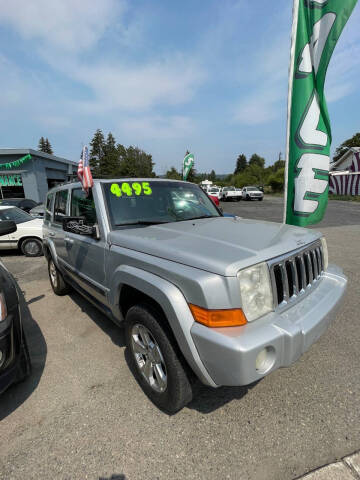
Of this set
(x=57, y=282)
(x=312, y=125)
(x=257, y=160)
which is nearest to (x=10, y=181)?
(x=57, y=282)

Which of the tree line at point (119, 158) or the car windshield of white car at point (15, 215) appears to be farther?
the tree line at point (119, 158)

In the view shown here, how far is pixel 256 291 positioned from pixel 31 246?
23.5 feet

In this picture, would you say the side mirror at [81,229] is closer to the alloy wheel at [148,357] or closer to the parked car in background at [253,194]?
the alloy wheel at [148,357]

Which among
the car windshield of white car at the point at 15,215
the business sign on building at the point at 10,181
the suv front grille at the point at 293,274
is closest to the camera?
the suv front grille at the point at 293,274

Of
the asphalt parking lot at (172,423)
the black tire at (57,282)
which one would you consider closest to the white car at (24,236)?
the black tire at (57,282)

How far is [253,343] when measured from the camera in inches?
55.4

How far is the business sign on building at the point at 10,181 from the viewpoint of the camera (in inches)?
707

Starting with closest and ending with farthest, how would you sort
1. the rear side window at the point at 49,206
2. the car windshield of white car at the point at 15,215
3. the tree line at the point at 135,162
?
1. the rear side window at the point at 49,206
2. the car windshield of white car at the point at 15,215
3. the tree line at the point at 135,162

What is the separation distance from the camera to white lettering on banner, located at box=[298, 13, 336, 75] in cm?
407

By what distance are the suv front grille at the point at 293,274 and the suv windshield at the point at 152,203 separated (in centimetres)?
127

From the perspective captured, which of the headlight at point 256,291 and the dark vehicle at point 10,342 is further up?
the headlight at point 256,291

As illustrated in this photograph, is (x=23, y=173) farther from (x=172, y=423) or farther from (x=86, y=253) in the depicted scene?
(x=172, y=423)

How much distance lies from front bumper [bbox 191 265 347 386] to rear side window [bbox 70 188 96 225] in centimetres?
174

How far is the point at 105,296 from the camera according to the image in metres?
2.47
